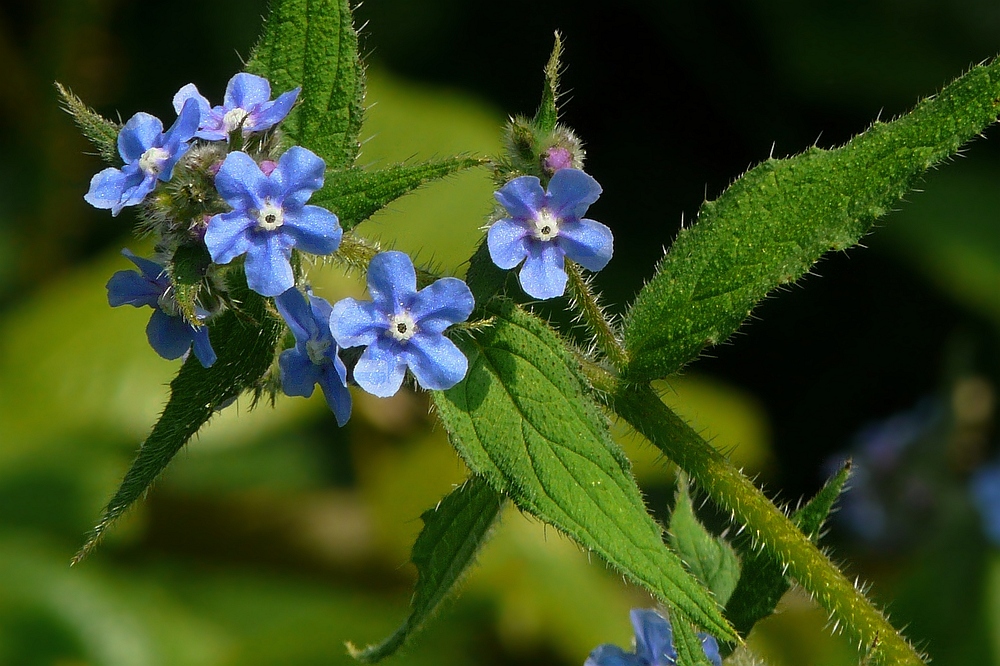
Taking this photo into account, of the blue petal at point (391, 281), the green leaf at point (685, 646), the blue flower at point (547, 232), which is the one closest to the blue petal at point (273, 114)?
the blue petal at point (391, 281)

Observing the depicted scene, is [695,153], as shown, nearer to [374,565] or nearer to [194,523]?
[374,565]

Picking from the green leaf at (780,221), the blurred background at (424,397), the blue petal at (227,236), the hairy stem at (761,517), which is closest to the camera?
the blue petal at (227,236)

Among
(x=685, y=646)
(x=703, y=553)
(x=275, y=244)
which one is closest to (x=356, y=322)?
(x=275, y=244)

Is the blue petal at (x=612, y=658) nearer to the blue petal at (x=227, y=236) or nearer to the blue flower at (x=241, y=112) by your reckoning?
the blue petal at (x=227, y=236)

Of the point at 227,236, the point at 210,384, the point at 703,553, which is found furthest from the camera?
the point at 703,553

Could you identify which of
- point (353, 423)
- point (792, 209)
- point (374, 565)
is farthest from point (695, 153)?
point (792, 209)

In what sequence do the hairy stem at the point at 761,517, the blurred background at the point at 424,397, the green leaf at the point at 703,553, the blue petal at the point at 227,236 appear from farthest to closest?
1. the blurred background at the point at 424,397
2. the green leaf at the point at 703,553
3. the hairy stem at the point at 761,517
4. the blue petal at the point at 227,236

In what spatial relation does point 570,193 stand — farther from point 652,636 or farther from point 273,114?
point 652,636
